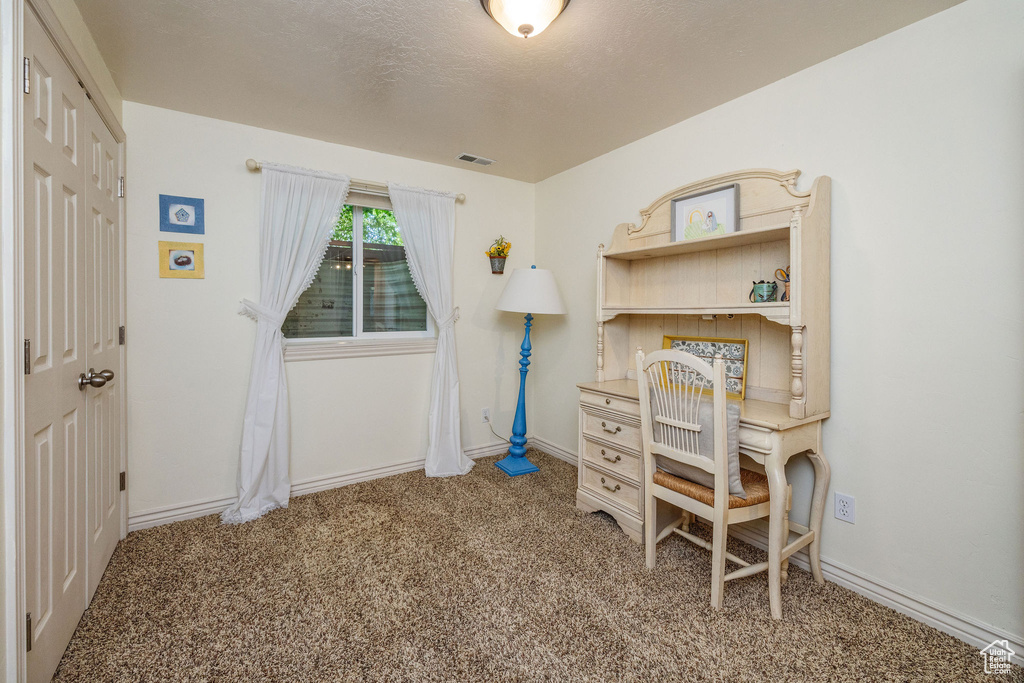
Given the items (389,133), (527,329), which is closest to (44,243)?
(389,133)

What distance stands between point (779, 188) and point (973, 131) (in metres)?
0.64

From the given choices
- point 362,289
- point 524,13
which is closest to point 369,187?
point 362,289

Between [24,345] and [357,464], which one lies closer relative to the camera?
[24,345]

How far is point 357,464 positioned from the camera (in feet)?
10.4

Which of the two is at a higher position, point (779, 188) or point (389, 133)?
point (389, 133)

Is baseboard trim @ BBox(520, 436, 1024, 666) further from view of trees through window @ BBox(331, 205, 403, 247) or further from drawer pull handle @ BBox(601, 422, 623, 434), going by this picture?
view of trees through window @ BBox(331, 205, 403, 247)

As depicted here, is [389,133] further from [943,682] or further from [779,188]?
[943,682]

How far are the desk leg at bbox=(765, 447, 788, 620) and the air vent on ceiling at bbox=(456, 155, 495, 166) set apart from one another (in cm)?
263

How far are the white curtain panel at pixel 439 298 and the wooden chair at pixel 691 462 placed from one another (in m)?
1.61

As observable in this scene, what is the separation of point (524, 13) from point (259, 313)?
7.25 ft

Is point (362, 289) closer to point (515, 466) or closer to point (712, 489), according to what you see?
point (515, 466)

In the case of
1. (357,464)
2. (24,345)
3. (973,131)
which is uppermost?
(973,131)

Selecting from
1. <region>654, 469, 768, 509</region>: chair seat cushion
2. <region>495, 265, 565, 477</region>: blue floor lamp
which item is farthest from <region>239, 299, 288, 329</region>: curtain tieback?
<region>654, 469, 768, 509</region>: chair seat cushion

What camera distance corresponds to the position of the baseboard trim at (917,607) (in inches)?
63.1
